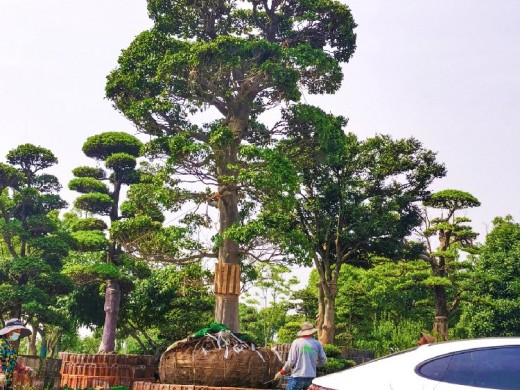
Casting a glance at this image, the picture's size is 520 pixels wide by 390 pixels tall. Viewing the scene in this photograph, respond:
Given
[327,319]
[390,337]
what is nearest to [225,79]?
[327,319]

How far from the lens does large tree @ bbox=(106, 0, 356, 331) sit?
599 inches

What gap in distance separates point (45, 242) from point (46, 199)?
1952 millimetres

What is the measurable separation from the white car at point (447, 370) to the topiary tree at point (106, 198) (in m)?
18.1

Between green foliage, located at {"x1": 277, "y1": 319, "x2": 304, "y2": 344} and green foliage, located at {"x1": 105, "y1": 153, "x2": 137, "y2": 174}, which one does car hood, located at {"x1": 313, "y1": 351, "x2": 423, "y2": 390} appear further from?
green foliage, located at {"x1": 277, "y1": 319, "x2": 304, "y2": 344}

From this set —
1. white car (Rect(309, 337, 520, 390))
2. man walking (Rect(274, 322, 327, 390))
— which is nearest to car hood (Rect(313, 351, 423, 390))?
white car (Rect(309, 337, 520, 390))

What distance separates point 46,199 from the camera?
2533cm

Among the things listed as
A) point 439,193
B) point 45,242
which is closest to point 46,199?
point 45,242

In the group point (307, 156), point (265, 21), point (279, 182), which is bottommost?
point (279, 182)

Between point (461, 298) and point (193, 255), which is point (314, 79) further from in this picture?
point (461, 298)

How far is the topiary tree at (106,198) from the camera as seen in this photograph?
22734mm

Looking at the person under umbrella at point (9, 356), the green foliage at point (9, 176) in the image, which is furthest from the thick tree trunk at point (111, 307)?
the person under umbrella at point (9, 356)

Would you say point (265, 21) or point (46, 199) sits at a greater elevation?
point (265, 21)

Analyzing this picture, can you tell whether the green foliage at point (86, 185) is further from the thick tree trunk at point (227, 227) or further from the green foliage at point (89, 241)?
the thick tree trunk at point (227, 227)

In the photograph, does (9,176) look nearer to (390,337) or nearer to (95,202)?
(95,202)
